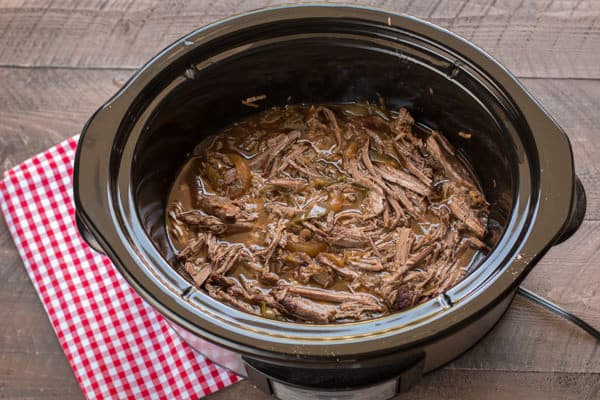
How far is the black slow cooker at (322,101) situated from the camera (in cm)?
152

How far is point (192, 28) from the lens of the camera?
2.58m

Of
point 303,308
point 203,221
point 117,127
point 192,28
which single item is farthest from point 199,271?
point 192,28

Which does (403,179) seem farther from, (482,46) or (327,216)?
(482,46)

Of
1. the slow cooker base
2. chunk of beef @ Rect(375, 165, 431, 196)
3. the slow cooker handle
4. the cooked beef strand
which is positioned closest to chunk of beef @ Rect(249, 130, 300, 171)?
the cooked beef strand

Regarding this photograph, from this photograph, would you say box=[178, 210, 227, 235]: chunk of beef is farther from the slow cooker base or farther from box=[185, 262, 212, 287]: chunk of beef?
the slow cooker base

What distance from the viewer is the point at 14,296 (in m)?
2.21

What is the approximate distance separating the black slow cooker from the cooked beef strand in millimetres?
64

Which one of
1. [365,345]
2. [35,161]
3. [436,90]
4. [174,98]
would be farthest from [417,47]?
[35,161]

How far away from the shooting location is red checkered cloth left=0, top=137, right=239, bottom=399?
2.07m

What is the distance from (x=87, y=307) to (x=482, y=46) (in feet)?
4.84

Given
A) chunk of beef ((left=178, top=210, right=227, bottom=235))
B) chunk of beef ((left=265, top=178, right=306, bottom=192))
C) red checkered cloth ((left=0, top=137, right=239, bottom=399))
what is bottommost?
red checkered cloth ((left=0, top=137, right=239, bottom=399))

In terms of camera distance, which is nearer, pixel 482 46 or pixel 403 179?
pixel 403 179

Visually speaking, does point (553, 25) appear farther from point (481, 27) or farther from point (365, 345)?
point (365, 345)

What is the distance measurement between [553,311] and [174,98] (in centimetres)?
115
